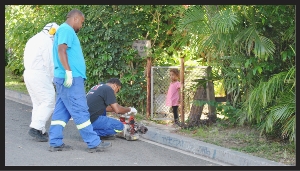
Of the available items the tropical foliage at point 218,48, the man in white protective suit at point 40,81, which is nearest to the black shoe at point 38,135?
the man in white protective suit at point 40,81

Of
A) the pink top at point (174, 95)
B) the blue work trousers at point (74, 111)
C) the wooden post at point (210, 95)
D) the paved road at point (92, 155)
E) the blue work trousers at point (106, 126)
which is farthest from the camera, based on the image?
the pink top at point (174, 95)

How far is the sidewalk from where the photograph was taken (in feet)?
23.9

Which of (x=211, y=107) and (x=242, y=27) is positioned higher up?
(x=242, y=27)

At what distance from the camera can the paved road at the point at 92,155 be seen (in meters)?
7.39

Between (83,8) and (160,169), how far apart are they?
17.4ft

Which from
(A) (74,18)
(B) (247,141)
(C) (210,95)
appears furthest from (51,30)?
(B) (247,141)

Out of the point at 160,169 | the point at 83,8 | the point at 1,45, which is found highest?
the point at 83,8

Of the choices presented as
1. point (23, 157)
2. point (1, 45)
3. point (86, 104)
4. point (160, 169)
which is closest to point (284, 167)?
point (160, 169)

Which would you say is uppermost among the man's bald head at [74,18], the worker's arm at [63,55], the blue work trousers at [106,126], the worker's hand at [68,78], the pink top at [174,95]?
the man's bald head at [74,18]

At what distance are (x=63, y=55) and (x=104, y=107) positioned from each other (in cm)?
138

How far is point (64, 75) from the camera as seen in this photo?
7816mm

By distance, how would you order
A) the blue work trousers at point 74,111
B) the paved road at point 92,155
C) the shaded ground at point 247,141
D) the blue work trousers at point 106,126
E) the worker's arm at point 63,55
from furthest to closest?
the blue work trousers at point 106,126 < the blue work trousers at point 74,111 < the worker's arm at point 63,55 < the shaded ground at point 247,141 < the paved road at point 92,155

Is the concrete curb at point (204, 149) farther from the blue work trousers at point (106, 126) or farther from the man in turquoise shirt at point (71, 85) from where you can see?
the man in turquoise shirt at point (71, 85)

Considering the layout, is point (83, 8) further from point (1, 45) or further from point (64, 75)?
point (64, 75)
